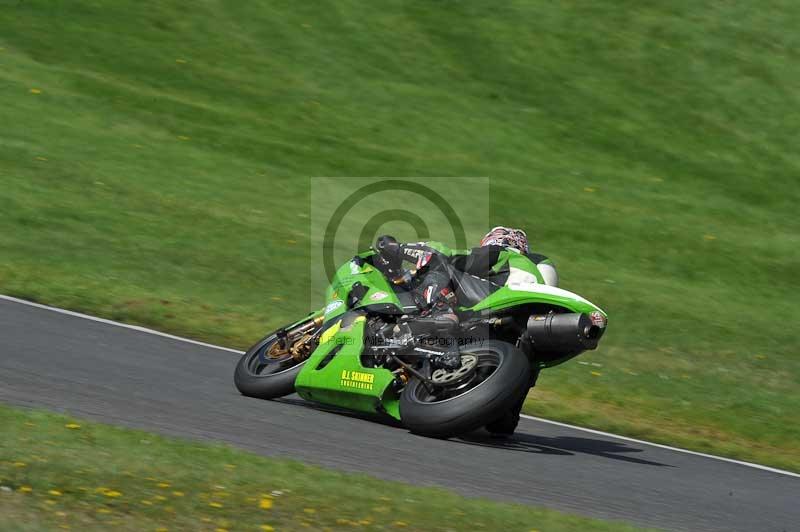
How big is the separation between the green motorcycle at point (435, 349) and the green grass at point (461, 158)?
2.82 meters

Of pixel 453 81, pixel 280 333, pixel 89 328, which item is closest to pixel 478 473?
pixel 280 333

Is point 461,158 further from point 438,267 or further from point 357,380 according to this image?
point 357,380

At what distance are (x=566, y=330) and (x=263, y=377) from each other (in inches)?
96.2

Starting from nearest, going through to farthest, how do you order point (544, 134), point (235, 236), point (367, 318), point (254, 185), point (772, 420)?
1. point (367, 318)
2. point (772, 420)
3. point (235, 236)
4. point (254, 185)
5. point (544, 134)

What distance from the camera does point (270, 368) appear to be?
9375 millimetres

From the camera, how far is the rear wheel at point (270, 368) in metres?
9.11

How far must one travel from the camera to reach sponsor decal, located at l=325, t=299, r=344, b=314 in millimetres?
9147

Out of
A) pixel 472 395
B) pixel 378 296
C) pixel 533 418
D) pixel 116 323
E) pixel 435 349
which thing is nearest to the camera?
pixel 472 395

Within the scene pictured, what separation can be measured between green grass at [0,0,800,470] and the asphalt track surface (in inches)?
66.9

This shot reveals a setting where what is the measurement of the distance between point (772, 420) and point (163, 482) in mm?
7732

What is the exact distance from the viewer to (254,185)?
18453mm

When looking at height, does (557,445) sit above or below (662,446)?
above

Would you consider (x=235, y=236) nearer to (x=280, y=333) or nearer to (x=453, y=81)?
(x=280, y=333)

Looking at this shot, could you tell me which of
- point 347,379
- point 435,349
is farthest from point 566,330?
point 347,379
